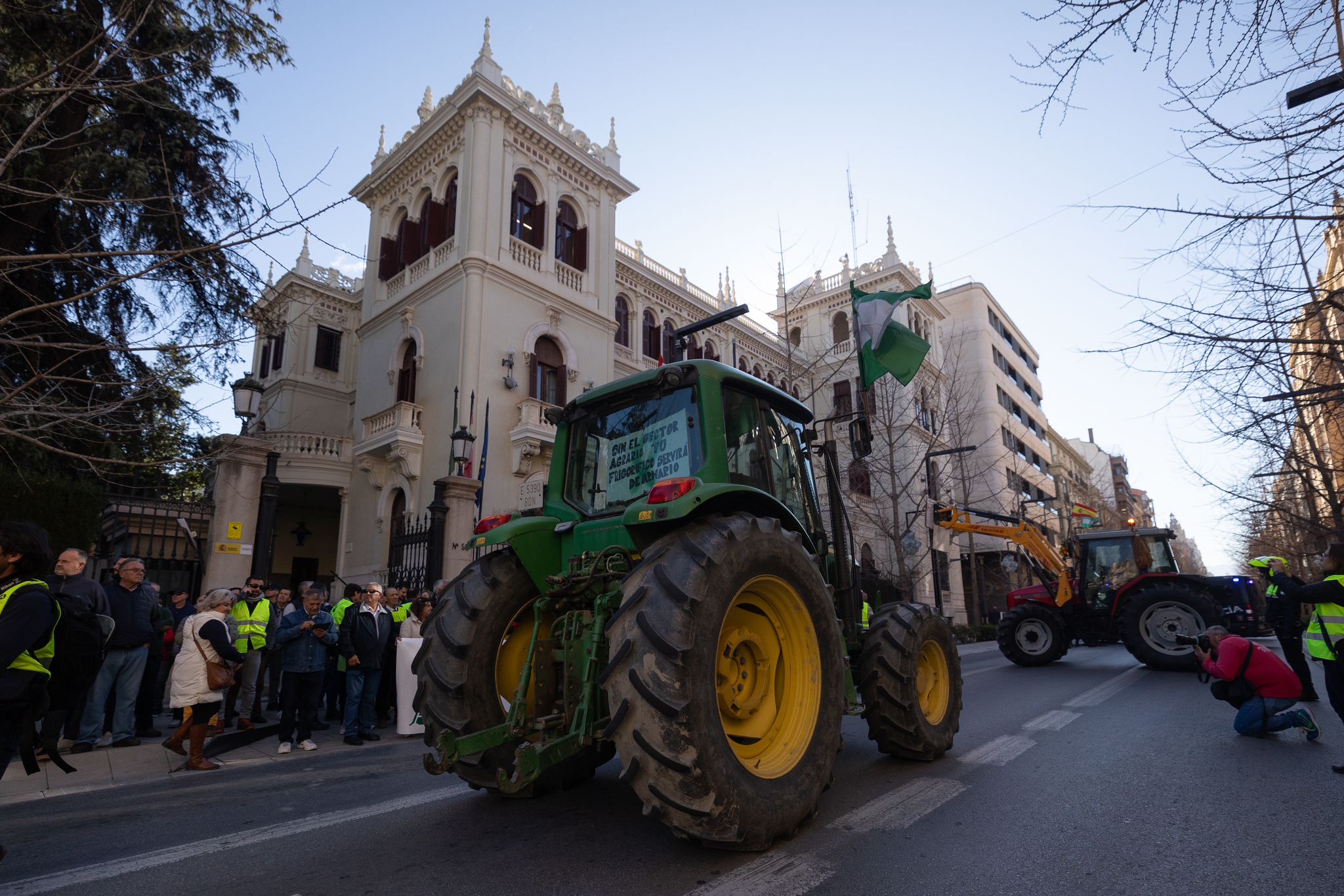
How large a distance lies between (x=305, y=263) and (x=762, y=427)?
2385 centimetres

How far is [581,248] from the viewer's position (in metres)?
20.7

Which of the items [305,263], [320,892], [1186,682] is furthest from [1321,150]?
[305,263]

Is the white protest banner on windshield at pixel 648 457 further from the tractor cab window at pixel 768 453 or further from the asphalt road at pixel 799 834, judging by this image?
the asphalt road at pixel 799 834

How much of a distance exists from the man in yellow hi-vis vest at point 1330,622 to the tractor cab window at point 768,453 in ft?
13.7

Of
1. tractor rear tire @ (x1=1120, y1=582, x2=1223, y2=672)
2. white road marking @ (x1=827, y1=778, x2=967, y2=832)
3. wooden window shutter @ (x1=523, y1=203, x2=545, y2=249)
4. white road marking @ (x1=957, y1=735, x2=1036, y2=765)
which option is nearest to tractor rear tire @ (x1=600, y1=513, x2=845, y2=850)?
white road marking @ (x1=827, y1=778, x2=967, y2=832)

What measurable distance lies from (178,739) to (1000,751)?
7263 mm

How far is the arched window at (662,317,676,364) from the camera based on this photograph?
977 inches

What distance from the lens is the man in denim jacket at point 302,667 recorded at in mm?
7195

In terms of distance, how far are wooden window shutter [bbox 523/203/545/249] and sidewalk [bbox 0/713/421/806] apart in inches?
569


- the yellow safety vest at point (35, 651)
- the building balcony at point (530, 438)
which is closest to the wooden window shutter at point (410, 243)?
the building balcony at point (530, 438)

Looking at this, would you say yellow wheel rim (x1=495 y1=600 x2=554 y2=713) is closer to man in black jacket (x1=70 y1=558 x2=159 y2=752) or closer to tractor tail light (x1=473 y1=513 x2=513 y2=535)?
tractor tail light (x1=473 y1=513 x2=513 y2=535)

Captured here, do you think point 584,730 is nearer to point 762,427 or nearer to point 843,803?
point 843,803

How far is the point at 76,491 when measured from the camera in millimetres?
10148

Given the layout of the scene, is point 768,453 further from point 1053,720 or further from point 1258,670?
point 1258,670
